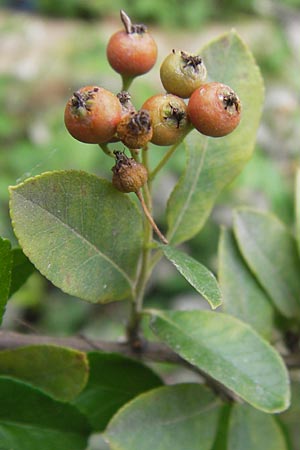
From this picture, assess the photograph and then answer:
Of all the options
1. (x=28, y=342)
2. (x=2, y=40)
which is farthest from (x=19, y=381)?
(x=2, y=40)

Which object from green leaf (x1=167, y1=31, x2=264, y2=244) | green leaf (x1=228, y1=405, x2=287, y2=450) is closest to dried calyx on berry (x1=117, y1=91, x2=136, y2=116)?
green leaf (x1=167, y1=31, x2=264, y2=244)

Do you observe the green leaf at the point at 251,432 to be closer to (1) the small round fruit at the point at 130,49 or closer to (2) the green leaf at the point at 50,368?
(2) the green leaf at the point at 50,368

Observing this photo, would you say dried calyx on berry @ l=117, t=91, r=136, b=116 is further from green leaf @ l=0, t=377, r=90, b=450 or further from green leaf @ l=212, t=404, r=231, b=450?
green leaf @ l=212, t=404, r=231, b=450

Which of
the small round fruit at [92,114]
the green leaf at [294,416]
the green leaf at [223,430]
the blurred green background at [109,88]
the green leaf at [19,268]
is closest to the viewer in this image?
the small round fruit at [92,114]

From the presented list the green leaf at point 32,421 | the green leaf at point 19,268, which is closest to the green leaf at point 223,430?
the green leaf at point 32,421

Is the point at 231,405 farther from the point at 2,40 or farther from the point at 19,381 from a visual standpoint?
the point at 2,40

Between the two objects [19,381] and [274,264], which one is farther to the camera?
[274,264]
